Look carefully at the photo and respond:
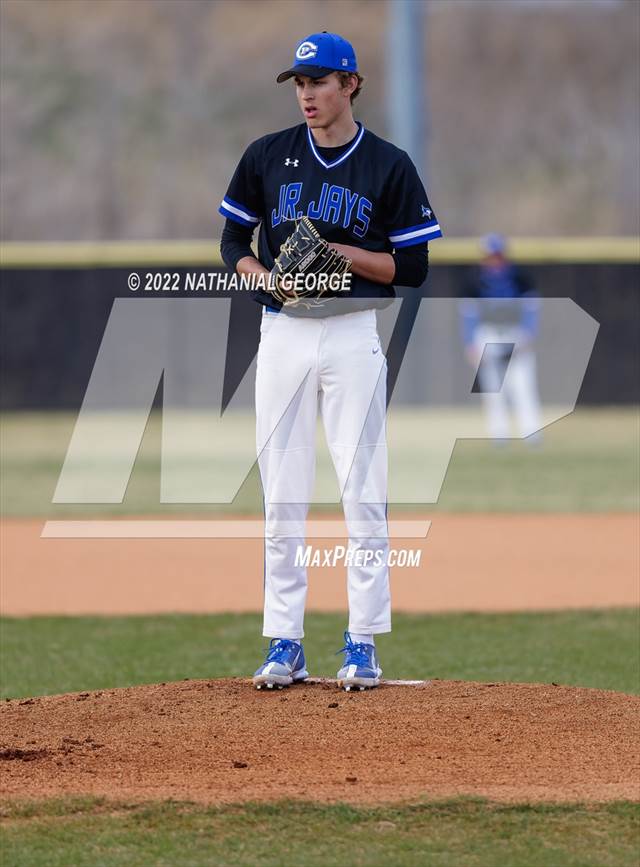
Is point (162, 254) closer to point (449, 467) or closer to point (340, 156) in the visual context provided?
point (449, 467)

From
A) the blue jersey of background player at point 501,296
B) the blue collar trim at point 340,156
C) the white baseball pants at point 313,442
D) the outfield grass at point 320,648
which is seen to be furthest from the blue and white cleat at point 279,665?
the blue jersey of background player at point 501,296

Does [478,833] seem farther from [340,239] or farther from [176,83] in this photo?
[176,83]

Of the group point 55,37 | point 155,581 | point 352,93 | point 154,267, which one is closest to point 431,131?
point 55,37

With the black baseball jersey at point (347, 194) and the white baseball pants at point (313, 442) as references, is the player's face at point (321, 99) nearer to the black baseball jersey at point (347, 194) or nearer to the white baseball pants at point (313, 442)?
the black baseball jersey at point (347, 194)

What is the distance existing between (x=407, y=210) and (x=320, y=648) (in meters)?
2.73

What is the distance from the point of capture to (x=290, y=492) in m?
5.13

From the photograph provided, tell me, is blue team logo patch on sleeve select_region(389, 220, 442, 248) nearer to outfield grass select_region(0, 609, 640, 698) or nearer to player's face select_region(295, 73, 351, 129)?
player's face select_region(295, 73, 351, 129)

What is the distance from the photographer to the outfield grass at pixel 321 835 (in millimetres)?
3564

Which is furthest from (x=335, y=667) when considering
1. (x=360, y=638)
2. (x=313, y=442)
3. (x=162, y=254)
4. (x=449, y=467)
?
(x=162, y=254)

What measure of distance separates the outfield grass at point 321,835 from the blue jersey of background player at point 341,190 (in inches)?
73.0

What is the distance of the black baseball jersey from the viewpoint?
5.02m

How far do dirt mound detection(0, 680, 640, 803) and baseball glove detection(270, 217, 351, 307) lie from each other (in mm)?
1381

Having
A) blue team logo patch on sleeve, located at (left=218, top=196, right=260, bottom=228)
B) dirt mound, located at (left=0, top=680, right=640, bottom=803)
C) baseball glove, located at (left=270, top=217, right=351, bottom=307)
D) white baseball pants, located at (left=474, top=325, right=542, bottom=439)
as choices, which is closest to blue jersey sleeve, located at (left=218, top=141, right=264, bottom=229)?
blue team logo patch on sleeve, located at (left=218, top=196, right=260, bottom=228)

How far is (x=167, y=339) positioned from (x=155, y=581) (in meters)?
11.5
